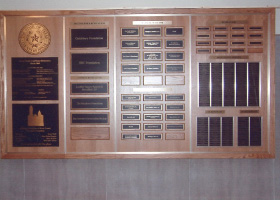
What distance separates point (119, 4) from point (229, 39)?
1078 millimetres

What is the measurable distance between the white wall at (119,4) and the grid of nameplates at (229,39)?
24 centimetres

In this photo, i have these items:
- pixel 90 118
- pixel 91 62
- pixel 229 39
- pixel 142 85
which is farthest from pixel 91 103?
pixel 229 39

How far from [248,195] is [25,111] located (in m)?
2.27

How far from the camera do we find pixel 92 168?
7.86ft

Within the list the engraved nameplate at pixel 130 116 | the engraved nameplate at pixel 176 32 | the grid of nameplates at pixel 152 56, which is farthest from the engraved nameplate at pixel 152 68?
the engraved nameplate at pixel 130 116

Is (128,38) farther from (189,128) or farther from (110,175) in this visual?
(110,175)

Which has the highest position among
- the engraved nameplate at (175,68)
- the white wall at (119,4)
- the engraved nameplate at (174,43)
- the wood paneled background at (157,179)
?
the white wall at (119,4)

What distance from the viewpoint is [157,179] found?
238cm

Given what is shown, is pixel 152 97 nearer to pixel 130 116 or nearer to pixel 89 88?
pixel 130 116

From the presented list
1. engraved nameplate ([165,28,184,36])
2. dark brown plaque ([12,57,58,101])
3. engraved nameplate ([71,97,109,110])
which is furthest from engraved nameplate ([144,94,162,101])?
dark brown plaque ([12,57,58,101])

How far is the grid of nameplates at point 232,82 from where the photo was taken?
2266 millimetres

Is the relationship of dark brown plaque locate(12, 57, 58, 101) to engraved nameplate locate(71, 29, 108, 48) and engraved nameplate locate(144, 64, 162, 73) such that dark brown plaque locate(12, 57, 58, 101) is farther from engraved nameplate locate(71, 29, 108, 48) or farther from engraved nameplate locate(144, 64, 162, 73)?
engraved nameplate locate(144, 64, 162, 73)

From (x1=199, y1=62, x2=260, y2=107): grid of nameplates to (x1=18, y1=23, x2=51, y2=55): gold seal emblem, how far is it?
4.80 feet

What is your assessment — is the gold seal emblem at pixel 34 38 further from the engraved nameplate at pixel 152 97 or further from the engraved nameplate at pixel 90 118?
the engraved nameplate at pixel 152 97
